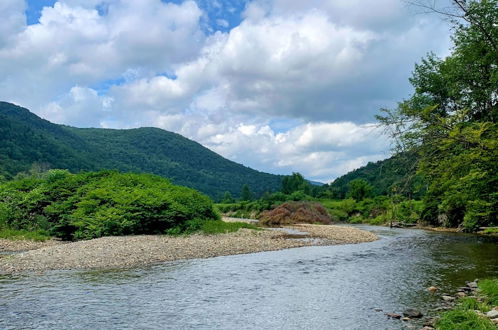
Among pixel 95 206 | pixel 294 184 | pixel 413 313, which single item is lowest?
pixel 413 313

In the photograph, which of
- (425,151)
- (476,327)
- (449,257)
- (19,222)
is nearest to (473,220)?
(449,257)

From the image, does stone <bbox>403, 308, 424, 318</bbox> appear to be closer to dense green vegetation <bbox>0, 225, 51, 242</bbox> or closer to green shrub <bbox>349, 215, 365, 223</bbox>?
dense green vegetation <bbox>0, 225, 51, 242</bbox>

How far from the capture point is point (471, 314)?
A: 30.9 ft

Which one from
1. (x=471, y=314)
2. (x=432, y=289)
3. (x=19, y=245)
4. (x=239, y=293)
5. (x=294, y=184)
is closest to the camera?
(x=471, y=314)

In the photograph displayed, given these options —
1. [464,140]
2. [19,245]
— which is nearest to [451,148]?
[464,140]

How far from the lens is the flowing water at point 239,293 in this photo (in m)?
10.2

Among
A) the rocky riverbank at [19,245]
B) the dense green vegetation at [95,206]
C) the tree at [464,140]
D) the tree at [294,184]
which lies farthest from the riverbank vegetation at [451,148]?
the tree at [294,184]

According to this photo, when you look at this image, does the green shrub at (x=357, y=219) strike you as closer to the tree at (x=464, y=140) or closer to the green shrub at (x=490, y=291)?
the tree at (x=464, y=140)

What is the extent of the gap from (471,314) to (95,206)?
87.0 feet

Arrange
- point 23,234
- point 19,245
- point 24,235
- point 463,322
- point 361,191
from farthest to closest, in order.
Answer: point 361,191 < point 23,234 < point 24,235 < point 19,245 < point 463,322

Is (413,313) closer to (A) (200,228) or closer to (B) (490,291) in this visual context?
(B) (490,291)

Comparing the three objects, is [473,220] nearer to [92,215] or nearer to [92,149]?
[92,215]

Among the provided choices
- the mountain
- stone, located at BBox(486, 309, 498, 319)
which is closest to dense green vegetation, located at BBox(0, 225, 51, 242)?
stone, located at BBox(486, 309, 498, 319)

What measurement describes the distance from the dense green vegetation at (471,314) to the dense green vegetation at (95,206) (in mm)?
22232
